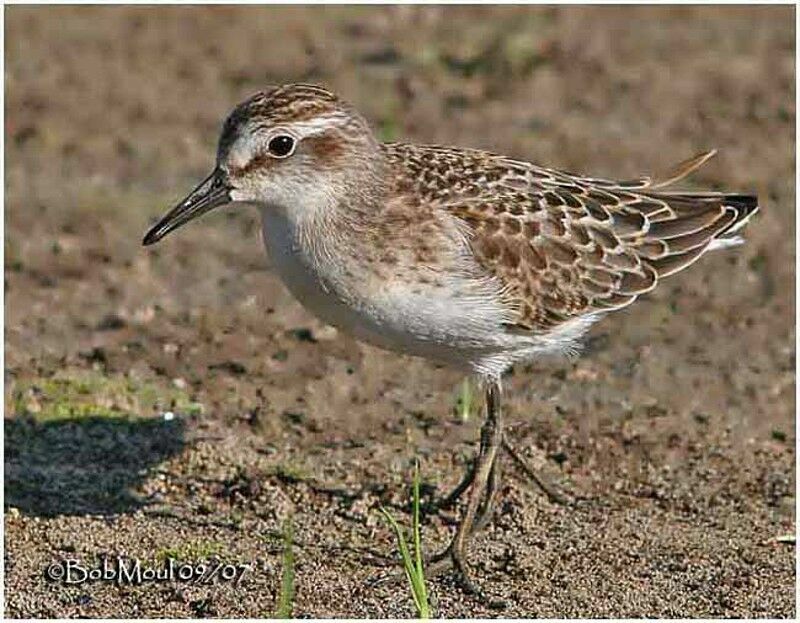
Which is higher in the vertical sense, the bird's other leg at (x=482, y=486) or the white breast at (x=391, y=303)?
the white breast at (x=391, y=303)

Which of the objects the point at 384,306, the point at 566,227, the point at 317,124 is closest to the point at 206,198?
the point at 317,124

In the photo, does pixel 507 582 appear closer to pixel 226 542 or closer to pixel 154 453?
pixel 226 542

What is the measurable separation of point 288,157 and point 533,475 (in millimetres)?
2102

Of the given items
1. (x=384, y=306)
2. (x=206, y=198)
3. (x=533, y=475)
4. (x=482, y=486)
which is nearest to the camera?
(x=384, y=306)

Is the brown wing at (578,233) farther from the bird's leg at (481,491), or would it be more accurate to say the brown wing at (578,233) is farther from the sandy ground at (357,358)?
the sandy ground at (357,358)

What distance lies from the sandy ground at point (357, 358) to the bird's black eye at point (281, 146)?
5.83ft

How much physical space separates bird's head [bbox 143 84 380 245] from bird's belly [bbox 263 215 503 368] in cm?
18

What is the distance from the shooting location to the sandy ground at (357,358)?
307 inches

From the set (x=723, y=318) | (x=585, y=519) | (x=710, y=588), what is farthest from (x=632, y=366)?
(x=710, y=588)

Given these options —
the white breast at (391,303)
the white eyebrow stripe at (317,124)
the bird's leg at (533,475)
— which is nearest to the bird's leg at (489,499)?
the bird's leg at (533,475)

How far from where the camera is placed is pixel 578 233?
27.4 feet

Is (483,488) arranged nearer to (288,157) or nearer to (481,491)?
(481,491)

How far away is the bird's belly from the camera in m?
7.49

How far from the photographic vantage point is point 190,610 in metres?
7.31
